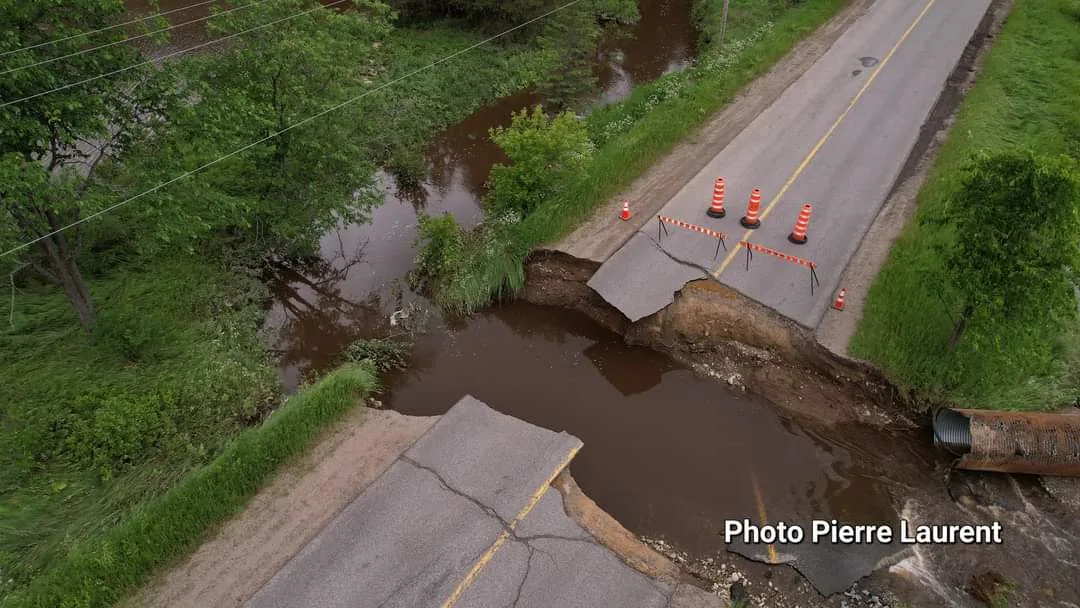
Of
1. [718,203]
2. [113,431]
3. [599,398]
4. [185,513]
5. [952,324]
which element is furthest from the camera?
[718,203]

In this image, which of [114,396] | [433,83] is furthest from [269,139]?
[433,83]

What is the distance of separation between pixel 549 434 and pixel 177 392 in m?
6.22

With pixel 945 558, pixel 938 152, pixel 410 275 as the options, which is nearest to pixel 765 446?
pixel 945 558

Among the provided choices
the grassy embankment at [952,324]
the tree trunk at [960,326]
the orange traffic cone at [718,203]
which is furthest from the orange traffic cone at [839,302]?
the orange traffic cone at [718,203]

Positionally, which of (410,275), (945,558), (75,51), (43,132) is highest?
(75,51)

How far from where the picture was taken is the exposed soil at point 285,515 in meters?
7.83

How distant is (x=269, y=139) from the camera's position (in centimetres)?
1284

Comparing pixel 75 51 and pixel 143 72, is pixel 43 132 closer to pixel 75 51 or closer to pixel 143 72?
pixel 75 51

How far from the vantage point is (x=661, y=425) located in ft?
36.0

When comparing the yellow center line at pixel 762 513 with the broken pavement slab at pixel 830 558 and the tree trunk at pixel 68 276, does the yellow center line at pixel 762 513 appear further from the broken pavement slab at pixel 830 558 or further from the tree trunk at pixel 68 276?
the tree trunk at pixel 68 276

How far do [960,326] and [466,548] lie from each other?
8.49 m

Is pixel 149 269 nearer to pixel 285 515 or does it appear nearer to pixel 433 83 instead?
pixel 285 515

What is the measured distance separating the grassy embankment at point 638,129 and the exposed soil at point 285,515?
3.99m

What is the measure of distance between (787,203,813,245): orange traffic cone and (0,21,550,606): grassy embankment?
29.9ft
